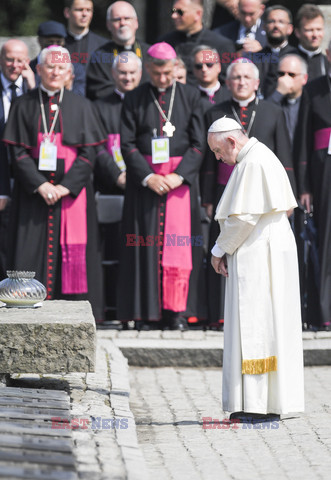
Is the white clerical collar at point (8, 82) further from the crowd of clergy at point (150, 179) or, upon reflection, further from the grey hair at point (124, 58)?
the grey hair at point (124, 58)

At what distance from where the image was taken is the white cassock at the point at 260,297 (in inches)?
297

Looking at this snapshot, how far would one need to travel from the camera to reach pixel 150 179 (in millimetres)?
11008

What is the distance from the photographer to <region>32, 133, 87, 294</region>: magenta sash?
11.2m

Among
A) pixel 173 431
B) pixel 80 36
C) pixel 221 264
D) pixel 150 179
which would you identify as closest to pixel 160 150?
pixel 150 179

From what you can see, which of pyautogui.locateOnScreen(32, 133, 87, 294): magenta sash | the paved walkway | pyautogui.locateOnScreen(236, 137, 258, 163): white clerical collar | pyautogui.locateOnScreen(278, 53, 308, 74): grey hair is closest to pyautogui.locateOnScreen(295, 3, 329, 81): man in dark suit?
pyautogui.locateOnScreen(278, 53, 308, 74): grey hair

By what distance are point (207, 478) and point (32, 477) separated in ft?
3.96

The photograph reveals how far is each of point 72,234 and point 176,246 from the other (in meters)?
0.98

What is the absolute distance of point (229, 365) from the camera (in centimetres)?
759

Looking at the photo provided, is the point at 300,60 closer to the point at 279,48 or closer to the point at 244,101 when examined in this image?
the point at 279,48

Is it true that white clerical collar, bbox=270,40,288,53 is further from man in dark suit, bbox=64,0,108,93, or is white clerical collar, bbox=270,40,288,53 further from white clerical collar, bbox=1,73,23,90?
white clerical collar, bbox=1,73,23,90

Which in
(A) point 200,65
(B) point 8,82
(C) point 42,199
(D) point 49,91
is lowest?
(C) point 42,199

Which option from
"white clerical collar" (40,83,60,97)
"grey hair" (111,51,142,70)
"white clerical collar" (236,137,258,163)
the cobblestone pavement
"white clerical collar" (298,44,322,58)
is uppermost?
"white clerical collar" (298,44,322,58)

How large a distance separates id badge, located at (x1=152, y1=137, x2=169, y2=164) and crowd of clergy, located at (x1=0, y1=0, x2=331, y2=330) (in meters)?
0.02

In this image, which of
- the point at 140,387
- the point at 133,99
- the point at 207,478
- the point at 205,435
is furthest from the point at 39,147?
the point at 207,478
